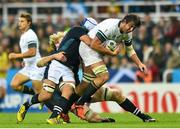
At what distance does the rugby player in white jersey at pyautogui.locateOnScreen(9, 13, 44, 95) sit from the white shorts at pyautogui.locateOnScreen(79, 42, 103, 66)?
8.14 feet

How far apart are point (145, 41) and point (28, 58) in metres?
8.20

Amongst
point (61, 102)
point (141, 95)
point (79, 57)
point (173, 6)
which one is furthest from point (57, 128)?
point (173, 6)

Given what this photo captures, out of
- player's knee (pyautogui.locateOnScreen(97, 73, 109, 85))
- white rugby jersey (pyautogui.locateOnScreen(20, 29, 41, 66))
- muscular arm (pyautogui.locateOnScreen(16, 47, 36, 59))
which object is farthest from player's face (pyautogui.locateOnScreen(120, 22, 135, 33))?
white rugby jersey (pyautogui.locateOnScreen(20, 29, 41, 66))

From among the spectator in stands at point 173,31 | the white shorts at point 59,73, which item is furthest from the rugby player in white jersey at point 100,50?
the spectator in stands at point 173,31

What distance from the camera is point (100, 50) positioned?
49.0ft

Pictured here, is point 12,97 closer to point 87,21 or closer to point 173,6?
point 173,6

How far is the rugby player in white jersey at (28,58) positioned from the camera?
59.4ft

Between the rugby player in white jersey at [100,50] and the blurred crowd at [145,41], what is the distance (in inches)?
380

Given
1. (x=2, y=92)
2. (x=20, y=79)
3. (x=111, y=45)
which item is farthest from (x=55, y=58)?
(x=2, y=92)

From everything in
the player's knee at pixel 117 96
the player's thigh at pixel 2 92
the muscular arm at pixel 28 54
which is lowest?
the player's thigh at pixel 2 92

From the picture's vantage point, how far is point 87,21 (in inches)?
627

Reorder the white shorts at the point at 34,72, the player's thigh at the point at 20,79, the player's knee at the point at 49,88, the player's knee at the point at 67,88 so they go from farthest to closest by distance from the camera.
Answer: the player's thigh at the point at 20,79 → the white shorts at the point at 34,72 → the player's knee at the point at 49,88 → the player's knee at the point at 67,88

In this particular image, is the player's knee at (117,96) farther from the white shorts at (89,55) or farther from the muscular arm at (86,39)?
the muscular arm at (86,39)

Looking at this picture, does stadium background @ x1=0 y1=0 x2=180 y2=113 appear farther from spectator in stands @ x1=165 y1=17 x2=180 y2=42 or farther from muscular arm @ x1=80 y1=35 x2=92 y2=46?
muscular arm @ x1=80 y1=35 x2=92 y2=46
